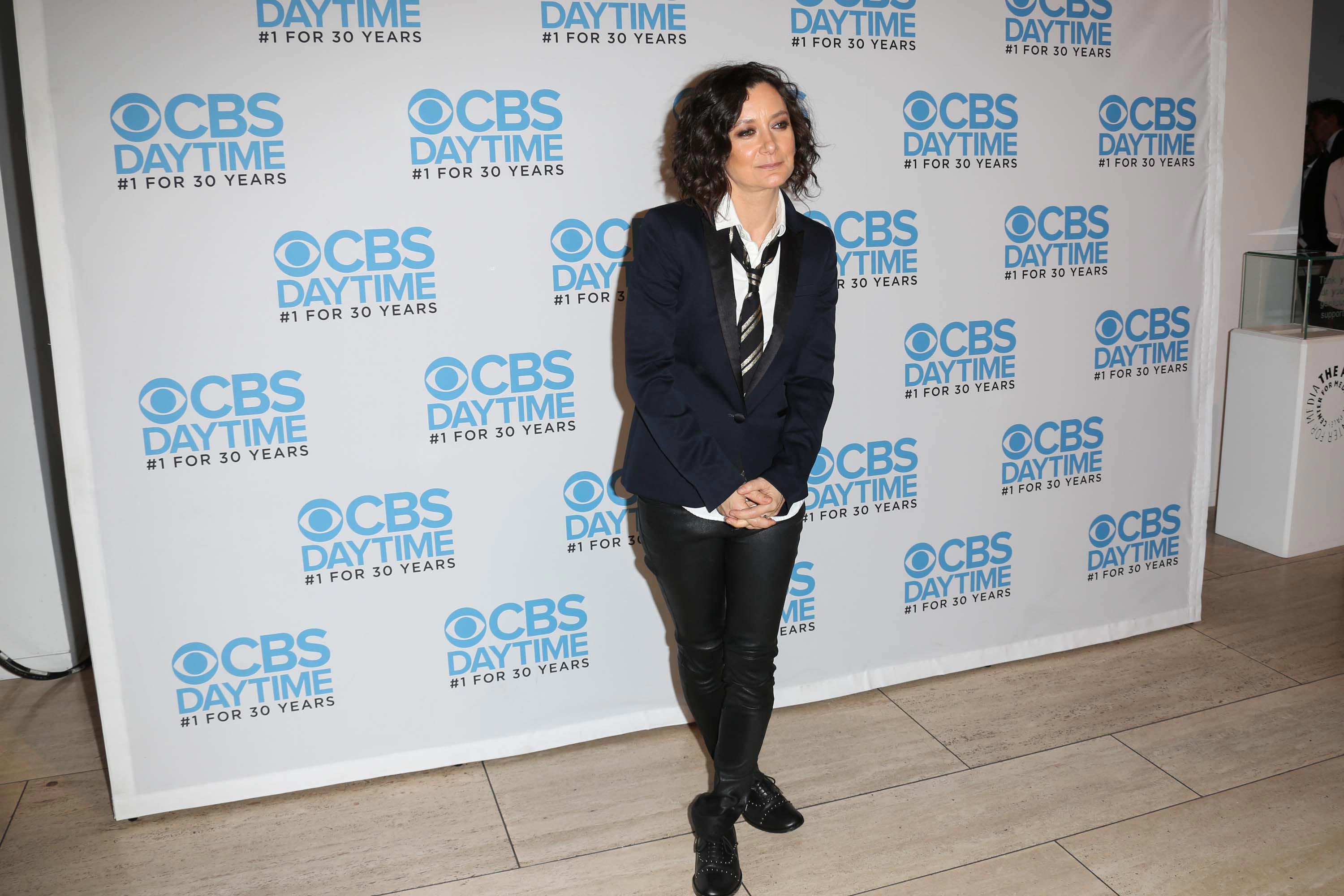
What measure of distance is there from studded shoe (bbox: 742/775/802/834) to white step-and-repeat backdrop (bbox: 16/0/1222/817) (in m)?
0.57

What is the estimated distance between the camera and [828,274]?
231cm

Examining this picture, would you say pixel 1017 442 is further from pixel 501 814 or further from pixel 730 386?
pixel 501 814

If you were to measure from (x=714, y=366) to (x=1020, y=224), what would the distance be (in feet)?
5.05

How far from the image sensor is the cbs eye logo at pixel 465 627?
9.52ft

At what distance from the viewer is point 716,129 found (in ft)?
6.98

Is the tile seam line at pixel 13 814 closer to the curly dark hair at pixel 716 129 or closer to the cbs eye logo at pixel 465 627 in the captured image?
the cbs eye logo at pixel 465 627

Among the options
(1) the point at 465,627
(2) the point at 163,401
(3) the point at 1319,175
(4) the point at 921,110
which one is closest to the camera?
(2) the point at 163,401

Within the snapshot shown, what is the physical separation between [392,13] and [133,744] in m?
1.97

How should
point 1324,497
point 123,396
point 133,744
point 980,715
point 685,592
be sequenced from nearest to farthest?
point 685,592 < point 123,396 < point 133,744 < point 980,715 < point 1324,497

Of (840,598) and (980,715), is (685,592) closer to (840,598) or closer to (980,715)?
(840,598)

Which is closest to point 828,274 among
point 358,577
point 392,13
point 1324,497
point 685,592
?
point 685,592

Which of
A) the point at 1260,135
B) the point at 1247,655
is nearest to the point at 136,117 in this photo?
the point at 1247,655

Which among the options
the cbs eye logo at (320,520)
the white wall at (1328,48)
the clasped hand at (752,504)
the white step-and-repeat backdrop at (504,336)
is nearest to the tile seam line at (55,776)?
the white step-and-repeat backdrop at (504,336)

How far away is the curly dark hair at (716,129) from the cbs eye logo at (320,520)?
1.26 metres
